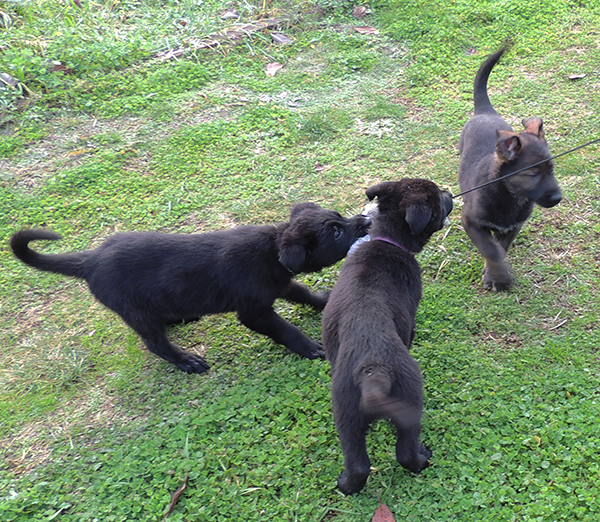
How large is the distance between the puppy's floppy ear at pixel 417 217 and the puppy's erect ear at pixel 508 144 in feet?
3.55

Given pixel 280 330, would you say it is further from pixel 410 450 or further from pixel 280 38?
pixel 280 38

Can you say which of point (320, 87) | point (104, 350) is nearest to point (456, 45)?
point (320, 87)

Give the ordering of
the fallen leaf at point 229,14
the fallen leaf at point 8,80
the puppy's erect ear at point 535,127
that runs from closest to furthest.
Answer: the puppy's erect ear at point 535,127 → the fallen leaf at point 8,80 → the fallen leaf at point 229,14

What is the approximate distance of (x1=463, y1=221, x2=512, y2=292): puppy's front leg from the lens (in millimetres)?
4059

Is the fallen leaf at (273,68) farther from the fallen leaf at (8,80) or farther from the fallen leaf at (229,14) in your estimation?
the fallen leaf at (8,80)

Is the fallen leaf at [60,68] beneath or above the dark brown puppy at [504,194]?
above

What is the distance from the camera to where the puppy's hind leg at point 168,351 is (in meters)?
3.94

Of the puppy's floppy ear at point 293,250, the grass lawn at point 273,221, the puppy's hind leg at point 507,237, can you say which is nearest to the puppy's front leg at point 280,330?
the grass lawn at point 273,221

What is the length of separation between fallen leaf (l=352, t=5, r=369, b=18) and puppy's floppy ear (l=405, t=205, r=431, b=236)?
547cm

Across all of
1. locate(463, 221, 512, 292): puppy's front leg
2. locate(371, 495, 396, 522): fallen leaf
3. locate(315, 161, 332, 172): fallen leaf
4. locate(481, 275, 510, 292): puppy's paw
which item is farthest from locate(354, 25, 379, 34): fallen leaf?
locate(371, 495, 396, 522): fallen leaf

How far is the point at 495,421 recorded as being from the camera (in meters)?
3.38

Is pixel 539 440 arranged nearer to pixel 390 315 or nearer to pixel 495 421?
pixel 495 421

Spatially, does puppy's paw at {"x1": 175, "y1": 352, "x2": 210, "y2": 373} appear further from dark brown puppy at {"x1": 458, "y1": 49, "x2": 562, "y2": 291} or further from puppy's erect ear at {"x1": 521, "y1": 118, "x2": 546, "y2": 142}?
puppy's erect ear at {"x1": 521, "y1": 118, "x2": 546, "y2": 142}

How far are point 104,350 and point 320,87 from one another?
434cm
